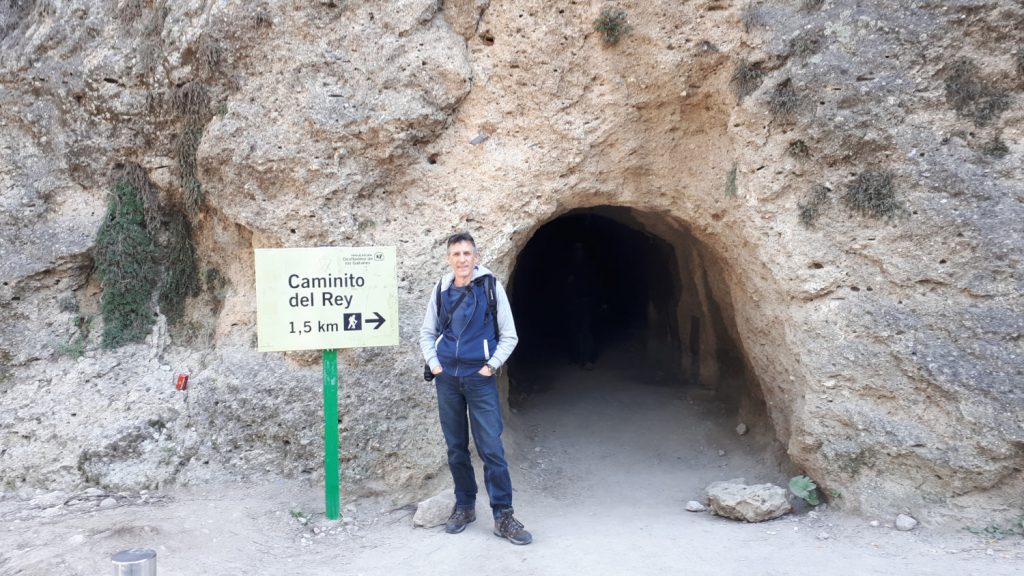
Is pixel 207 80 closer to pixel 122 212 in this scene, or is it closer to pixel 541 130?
pixel 122 212

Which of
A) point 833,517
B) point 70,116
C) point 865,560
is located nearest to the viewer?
point 865,560

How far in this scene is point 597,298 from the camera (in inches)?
340

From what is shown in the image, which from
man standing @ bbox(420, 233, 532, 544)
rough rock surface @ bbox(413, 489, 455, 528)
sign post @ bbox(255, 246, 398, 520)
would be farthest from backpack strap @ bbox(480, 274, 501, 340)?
rough rock surface @ bbox(413, 489, 455, 528)

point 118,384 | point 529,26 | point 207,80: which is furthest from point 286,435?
point 529,26

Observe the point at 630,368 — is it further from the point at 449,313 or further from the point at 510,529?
the point at 449,313

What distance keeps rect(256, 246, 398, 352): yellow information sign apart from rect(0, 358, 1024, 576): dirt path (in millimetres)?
1053

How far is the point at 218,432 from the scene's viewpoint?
428cm

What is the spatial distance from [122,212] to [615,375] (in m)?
4.71

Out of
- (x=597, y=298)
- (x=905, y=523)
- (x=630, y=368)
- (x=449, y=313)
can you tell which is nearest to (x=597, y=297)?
(x=597, y=298)

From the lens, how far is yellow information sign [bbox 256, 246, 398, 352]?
3.64 m

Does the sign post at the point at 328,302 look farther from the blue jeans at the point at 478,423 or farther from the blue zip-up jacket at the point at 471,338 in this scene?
the blue jeans at the point at 478,423

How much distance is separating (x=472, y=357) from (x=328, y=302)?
0.90 metres

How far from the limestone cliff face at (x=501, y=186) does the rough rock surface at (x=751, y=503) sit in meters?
0.33

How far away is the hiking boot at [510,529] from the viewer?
11.5 ft
